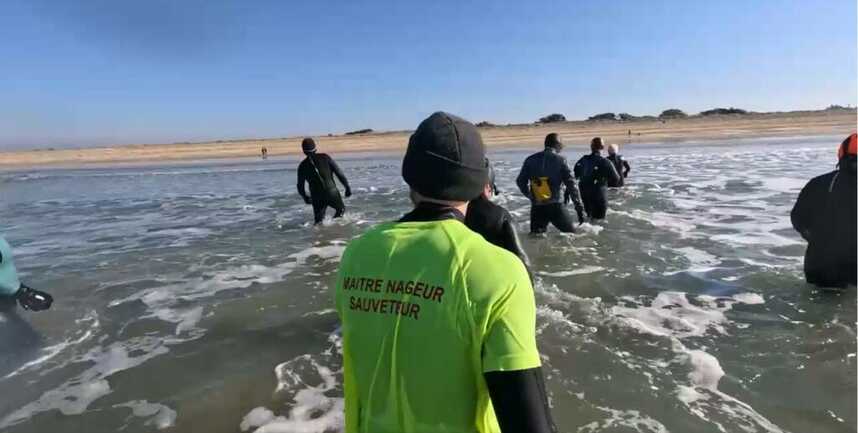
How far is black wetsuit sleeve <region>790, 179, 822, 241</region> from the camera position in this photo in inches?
211

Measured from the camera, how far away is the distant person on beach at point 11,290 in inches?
194

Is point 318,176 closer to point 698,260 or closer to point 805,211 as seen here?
point 698,260

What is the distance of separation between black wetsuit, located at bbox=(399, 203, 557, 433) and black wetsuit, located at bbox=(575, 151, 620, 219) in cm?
903

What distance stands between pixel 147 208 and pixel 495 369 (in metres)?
18.3

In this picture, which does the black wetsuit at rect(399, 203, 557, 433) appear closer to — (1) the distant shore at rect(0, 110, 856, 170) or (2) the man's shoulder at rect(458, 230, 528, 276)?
(2) the man's shoulder at rect(458, 230, 528, 276)

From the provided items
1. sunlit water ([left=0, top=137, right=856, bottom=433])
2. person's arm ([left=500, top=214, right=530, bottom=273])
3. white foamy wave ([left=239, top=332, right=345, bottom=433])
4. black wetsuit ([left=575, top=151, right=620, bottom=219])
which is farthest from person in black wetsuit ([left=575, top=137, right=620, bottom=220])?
person's arm ([left=500, top=214, right=530, bottom=273])

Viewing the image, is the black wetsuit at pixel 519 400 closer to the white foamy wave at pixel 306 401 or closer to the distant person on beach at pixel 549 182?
the white foamy wave at pixel 306 401

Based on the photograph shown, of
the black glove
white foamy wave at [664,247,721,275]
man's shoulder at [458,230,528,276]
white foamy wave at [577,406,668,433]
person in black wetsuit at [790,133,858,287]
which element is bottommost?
white foamy wave at [577,406,668,433]

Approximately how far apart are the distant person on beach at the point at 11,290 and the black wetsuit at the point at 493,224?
414cm

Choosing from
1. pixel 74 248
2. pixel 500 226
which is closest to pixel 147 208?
pixel 74 248

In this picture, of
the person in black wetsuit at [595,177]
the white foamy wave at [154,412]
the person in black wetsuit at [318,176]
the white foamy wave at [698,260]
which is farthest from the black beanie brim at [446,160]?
the person in black wetsuit at [318,176]

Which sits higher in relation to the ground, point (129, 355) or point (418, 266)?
point (418, 266)

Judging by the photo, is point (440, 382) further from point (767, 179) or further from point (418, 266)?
point (767, 179)

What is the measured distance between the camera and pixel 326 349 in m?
5.34
